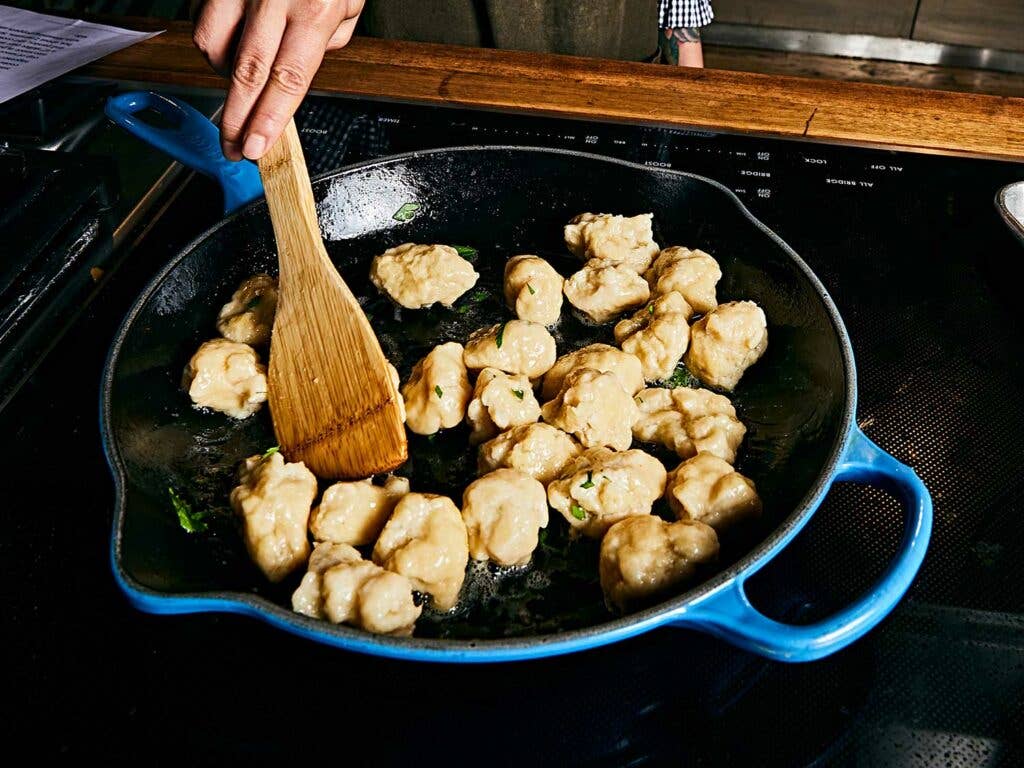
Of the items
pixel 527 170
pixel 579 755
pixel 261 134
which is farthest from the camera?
pixel 527 170

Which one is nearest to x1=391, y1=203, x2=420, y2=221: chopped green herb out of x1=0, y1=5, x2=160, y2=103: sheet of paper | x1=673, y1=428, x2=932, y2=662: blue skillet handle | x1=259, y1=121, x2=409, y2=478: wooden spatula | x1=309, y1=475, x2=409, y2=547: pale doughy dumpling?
x1=259, y1=121, x2=409, y2=478: wooden spatula

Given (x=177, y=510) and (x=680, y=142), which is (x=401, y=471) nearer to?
(x=177, y=510)

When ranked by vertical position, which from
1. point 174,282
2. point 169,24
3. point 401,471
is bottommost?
point 401,471

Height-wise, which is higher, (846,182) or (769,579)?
(846,182)

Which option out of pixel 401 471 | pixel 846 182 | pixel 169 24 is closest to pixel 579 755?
pixel 401 471

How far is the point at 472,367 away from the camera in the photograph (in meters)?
1.65

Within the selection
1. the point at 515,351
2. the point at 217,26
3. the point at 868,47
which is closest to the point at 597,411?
the point at 515,351

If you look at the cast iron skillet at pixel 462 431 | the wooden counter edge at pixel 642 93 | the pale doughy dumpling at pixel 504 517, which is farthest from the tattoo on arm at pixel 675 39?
the pale doughy dumpling at pixel 504 517

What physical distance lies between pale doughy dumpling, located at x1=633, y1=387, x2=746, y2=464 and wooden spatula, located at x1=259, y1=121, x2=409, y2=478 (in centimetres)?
46

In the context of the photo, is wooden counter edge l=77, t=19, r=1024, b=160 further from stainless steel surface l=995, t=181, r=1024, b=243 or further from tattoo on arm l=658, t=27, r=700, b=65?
tattoo on arm l=658, t=27, r=700, b=65

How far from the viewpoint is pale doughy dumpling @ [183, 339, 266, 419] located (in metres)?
1.54

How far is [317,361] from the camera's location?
146 cm

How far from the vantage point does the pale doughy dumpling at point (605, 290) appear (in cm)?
174

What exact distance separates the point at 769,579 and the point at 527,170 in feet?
3.43
